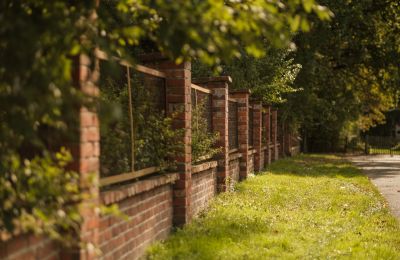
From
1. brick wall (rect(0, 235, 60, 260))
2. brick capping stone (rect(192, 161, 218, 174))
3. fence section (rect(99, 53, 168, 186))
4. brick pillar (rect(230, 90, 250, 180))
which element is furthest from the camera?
brick pillar (rect(230, 90, 250, 180))

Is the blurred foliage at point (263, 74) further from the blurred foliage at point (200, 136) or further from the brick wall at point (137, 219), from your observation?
the brick wall at point (137, 219)

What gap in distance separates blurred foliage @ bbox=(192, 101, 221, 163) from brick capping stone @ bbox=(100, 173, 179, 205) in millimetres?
1255

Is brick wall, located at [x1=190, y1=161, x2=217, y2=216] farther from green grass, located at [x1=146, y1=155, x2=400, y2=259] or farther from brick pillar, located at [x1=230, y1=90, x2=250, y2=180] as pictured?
brick pillar, located at [x1=230, y1=90, x2=250, y2=180]

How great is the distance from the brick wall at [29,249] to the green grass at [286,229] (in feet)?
5.88

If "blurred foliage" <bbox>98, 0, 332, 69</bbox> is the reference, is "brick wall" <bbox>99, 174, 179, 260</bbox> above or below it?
below

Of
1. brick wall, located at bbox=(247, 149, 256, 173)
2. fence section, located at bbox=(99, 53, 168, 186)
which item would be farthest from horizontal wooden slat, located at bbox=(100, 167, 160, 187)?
brick wall, located at bbox=(247, 149, 256, 173)

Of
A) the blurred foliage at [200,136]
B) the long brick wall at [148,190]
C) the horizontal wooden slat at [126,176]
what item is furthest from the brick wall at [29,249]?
the blurred foliage at [200,136]

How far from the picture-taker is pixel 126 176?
550 centimetres

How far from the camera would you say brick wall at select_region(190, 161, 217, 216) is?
7988mm

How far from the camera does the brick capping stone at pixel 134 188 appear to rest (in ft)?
15.5

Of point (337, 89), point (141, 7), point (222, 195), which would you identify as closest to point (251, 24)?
point (141, 7)

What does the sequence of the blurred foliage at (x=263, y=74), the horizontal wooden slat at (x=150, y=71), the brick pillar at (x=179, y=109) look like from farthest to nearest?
the blurred foliage at (x=263, y=74)
the brick pillar at (x=179, y=109)
the horizontal wooden slat at (x=150, y=71)

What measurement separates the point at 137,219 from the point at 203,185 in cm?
318

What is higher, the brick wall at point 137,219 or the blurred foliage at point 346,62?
the blurred foliage at point 346,62
